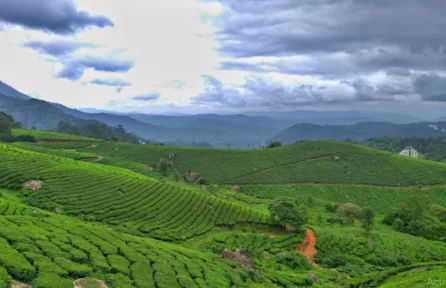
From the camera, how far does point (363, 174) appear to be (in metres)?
139

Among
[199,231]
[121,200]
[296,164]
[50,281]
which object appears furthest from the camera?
[296,164]

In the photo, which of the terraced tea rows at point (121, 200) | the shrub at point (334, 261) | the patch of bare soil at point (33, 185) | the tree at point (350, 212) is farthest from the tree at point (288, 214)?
the patch of bare soil at point (33, 185)

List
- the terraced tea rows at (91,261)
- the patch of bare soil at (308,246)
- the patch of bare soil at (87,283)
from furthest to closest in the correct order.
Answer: the patch of bare soil at (308,246) < the terraced tea rows at (91,261) < the patch of bare soil at (87,283)

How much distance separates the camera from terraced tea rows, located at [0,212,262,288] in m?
20.8

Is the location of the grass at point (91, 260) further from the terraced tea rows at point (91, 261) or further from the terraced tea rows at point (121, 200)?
the terraced tea rows at point (121, 200)

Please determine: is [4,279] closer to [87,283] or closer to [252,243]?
[87,283]

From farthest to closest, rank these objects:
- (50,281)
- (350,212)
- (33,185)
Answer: (350,212), (33,185), (50,281)

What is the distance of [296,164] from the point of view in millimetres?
148500

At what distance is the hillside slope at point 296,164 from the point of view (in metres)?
133

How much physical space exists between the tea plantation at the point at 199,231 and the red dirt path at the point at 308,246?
281mm

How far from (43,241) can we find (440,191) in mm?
132215

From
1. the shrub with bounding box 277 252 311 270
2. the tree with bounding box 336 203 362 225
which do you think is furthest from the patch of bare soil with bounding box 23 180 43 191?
the tree with bounding box 336 203 362 225

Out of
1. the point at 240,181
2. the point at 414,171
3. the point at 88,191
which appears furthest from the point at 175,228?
the point at 414,171

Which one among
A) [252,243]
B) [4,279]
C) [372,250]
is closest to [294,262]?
[252,243]
